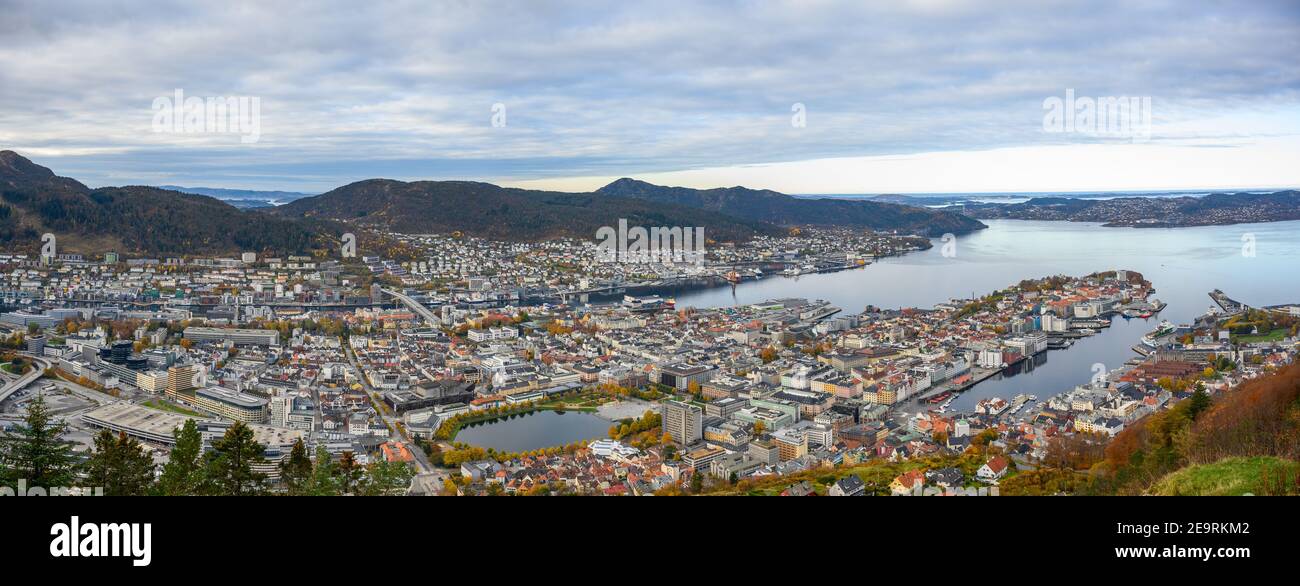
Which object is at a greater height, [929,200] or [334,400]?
[929,200]

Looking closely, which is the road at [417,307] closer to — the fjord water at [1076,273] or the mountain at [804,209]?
the fjord water at [1076,273]

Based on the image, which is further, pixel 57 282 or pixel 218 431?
pixel 57 282

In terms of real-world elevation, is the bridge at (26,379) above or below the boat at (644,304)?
below

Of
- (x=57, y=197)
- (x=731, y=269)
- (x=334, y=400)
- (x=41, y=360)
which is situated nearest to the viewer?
(x=334, y=400)

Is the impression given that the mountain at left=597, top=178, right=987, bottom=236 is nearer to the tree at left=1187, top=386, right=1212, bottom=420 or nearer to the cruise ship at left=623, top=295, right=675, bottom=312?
the cruise ship at left=623, top=295, right=675, bottom=312

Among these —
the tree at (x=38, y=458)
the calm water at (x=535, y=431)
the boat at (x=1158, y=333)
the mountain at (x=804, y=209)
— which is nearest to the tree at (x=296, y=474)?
the tree at (x=38, y=458)
